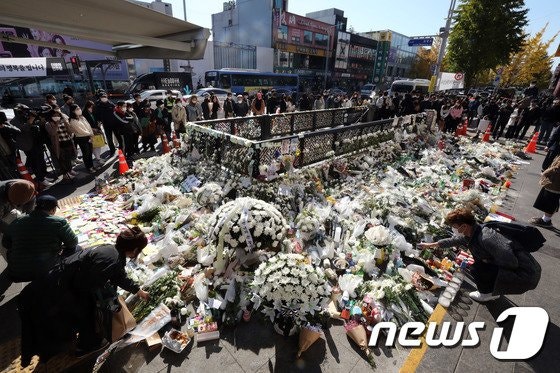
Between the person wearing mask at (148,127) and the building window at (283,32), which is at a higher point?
the building window at (283,32)

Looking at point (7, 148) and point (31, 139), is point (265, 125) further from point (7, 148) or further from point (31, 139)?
point (7, 148)

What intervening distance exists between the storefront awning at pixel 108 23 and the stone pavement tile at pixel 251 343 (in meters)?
3.90

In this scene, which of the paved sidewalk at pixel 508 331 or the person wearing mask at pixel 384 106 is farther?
the person wearing mask at pixel 384 106

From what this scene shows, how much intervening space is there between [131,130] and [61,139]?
178 centimetres

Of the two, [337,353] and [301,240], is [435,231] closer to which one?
[301,240]

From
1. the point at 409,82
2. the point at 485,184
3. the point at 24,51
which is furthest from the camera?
the point at 409,82

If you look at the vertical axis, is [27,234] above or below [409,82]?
below

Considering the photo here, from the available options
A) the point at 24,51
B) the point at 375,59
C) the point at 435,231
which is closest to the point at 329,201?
the point at 435,231

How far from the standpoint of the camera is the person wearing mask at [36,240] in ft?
9.04

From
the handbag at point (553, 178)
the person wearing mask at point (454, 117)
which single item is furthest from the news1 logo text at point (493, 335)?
the person wearing mask at point (454, 117)

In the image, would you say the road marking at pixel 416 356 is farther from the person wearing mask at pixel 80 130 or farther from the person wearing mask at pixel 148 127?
the person wearing mask at pixel 148 127

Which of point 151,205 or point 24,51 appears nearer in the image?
point 151,205

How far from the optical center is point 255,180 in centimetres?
557

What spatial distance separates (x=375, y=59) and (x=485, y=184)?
5975 centimetres
